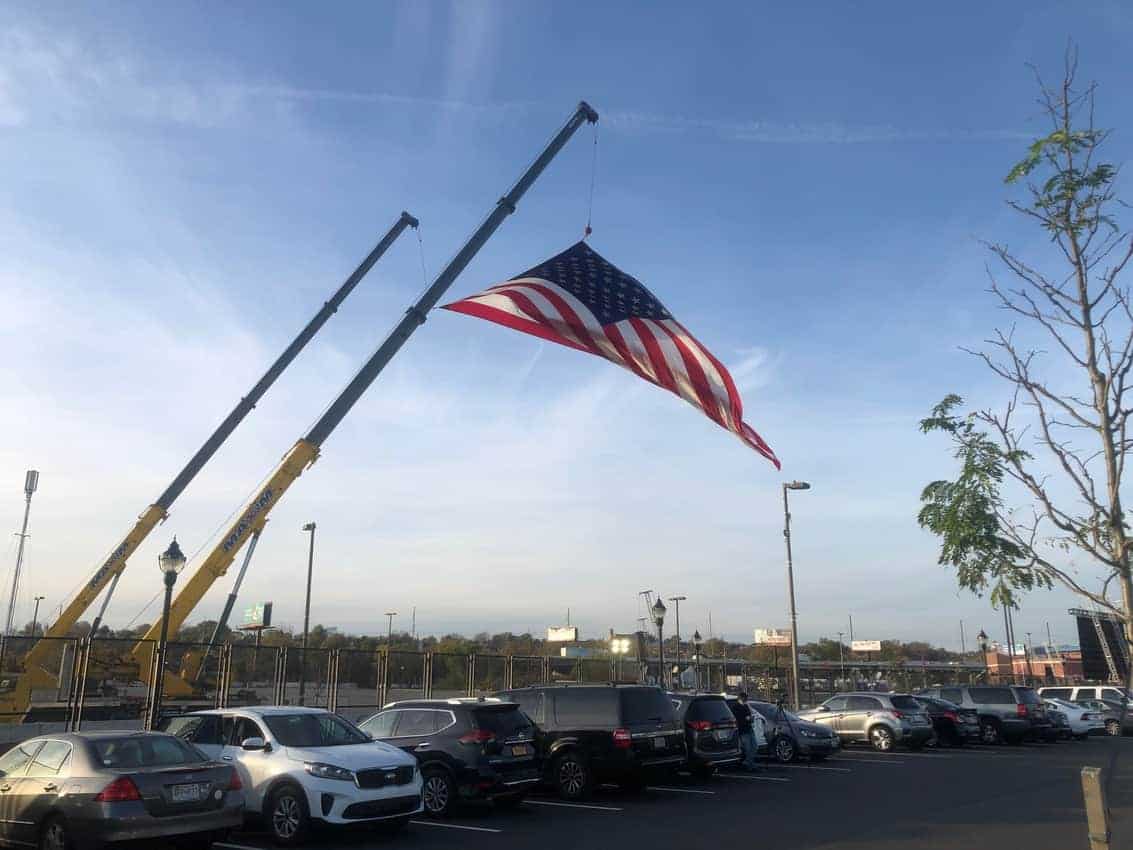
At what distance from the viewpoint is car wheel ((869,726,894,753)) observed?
Result: 2584 centimetres

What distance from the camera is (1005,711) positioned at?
96.8 feet

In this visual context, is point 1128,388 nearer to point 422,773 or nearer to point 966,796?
point 422,773

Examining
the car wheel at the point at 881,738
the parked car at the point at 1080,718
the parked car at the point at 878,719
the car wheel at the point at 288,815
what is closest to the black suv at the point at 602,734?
A: the car wheel at the point at 288,815

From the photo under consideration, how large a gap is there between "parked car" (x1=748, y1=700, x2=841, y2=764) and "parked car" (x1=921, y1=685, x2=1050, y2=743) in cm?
871

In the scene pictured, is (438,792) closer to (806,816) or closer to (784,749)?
(806,816)

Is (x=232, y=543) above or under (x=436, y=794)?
above

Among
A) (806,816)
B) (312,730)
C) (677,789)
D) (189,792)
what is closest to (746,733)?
(677,789)

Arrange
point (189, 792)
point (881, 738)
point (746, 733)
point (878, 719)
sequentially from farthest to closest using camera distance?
point (878, 719), point (881, 738), point (746, 733), point (189, 792)

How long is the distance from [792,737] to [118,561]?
20933 mm

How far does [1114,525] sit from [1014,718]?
2768 centimetres

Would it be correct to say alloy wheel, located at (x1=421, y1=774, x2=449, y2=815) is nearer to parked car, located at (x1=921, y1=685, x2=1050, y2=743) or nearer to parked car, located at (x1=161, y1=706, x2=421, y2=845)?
parked car, located at (x1=161, y1=706, x2=421, y2=845)

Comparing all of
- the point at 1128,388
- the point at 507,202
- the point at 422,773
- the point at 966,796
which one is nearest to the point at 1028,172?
the point at 1128,388

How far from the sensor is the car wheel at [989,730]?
29234 mm

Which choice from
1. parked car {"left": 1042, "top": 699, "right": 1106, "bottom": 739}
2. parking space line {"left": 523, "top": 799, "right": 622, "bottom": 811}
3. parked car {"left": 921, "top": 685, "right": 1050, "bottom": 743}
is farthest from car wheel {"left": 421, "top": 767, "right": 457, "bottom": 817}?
parked car {"left": 1042, "top": 699, "right": 1106, "bottom": 739}
